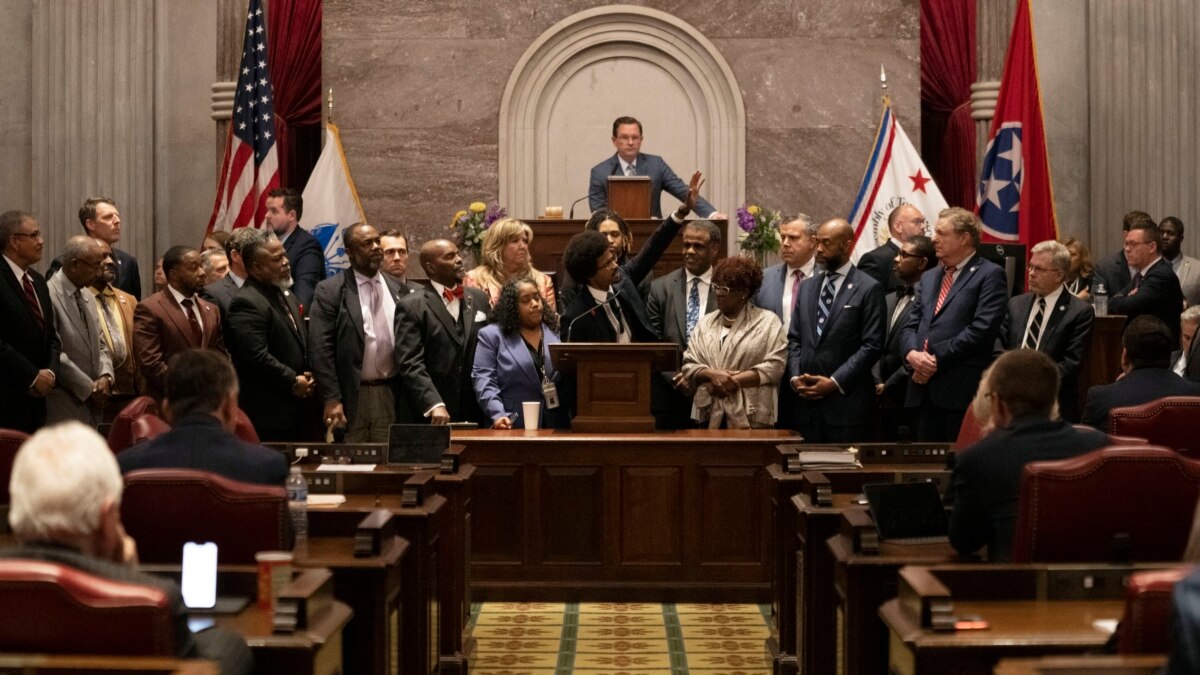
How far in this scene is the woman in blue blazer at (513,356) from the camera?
8.39m

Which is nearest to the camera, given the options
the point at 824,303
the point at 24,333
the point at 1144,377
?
the point at 1144,377

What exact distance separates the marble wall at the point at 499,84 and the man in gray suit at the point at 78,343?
16.1ft

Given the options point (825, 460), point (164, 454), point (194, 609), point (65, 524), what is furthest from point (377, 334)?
point (65, 524)

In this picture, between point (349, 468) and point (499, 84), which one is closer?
point (349, 468)

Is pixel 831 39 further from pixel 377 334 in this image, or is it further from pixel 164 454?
pixel 164 454

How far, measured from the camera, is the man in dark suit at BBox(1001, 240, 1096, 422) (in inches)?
326

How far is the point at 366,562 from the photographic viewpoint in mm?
4625

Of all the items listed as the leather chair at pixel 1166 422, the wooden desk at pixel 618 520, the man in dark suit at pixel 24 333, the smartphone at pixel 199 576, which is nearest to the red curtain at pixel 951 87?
the wooden desk at pixel 618 520

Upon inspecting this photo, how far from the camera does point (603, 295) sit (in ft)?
27.6

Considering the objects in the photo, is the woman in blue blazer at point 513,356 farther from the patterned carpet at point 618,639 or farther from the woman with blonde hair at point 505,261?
the patterned carpet at point 618,639

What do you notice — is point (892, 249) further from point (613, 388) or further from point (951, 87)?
point (951, 87)

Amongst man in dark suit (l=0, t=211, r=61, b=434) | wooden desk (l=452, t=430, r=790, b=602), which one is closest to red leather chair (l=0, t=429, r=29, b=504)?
man in dark suit (l=0, t=211, r=61, b=434)

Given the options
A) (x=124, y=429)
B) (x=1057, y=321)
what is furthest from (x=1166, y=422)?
(x=124, y=429)

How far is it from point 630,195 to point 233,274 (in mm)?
2716
